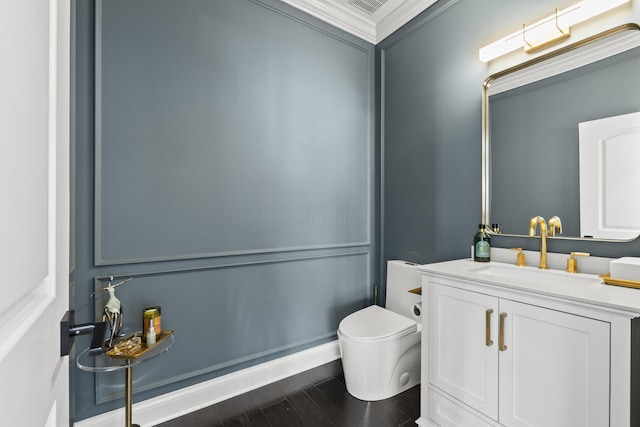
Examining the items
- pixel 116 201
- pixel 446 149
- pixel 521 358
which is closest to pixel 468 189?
pixel 446 149

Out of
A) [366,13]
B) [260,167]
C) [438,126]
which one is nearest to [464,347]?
[438,126]

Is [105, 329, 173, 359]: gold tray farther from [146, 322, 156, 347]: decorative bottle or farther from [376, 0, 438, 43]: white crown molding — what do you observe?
[376, 0, 438, 43]: white crown molding

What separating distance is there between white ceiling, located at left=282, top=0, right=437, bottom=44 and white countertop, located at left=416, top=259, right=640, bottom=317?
6.29 ft

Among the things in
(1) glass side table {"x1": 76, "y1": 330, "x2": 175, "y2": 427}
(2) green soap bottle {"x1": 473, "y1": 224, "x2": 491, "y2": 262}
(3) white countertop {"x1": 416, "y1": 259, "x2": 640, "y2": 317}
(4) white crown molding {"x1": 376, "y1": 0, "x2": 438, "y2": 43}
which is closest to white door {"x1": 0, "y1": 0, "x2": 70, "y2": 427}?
(1) glass side table {"x1": 76, "y1": 330, "x2": 175, "y2": 427}

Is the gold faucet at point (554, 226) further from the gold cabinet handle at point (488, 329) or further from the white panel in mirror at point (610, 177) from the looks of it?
the gold cabinet handle at point (488, 329)

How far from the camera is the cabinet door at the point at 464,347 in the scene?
52.3 inches

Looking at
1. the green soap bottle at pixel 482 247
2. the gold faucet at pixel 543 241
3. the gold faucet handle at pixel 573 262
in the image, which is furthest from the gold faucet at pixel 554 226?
the green soap bottle at pixel 482 247

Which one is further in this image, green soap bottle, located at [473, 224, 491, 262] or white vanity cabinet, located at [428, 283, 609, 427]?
green soap bottle, located at [473, 224, 491, 262]

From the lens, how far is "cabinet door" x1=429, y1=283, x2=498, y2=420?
1.33m

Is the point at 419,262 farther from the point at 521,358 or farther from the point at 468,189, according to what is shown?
the point at 521,358

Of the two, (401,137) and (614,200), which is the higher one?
(401,137)

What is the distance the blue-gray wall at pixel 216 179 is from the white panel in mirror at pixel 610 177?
1.49 meters

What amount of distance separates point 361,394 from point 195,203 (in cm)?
158

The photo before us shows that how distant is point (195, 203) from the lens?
1805 mm
